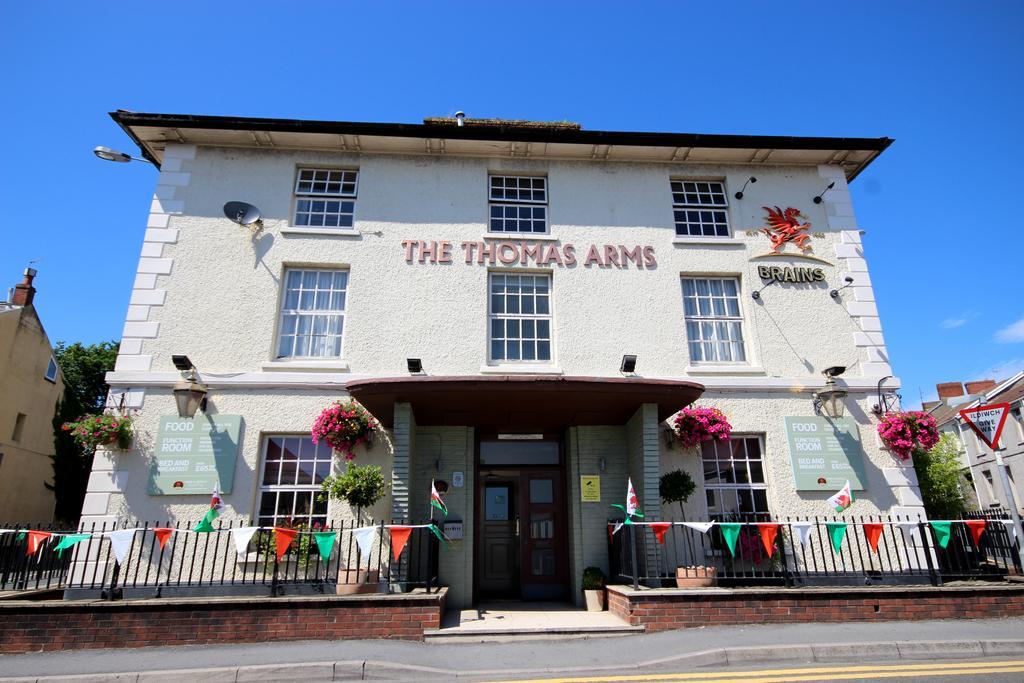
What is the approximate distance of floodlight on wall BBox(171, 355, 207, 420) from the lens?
9828 mm

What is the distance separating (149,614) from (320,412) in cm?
385

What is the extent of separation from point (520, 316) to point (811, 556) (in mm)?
6552

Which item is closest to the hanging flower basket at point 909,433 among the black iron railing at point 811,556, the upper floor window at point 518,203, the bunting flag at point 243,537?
the black iron railing at point 811,556

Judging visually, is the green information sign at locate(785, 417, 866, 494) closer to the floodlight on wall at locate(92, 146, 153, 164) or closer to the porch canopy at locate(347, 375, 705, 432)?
the porch canopy at locate(347, 375, 705, 432)

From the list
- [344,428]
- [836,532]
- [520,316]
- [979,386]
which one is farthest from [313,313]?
[979,386]

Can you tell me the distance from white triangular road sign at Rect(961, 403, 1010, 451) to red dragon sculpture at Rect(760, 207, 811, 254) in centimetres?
425

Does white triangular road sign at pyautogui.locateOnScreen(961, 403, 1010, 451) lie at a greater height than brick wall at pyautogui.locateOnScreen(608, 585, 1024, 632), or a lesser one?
greater

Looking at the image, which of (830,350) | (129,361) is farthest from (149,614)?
(830,350)

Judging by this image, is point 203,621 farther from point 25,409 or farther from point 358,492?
point 25,409

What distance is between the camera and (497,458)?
1100cm

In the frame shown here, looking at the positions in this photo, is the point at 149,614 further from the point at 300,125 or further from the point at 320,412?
the point at 300,125

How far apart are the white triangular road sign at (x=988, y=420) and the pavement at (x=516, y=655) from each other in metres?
2.89

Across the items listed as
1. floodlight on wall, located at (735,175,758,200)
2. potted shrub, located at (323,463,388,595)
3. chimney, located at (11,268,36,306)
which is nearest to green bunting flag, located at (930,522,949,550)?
floodlight on wall, located at (735,175,758,200)

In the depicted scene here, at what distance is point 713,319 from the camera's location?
38.3 feet
